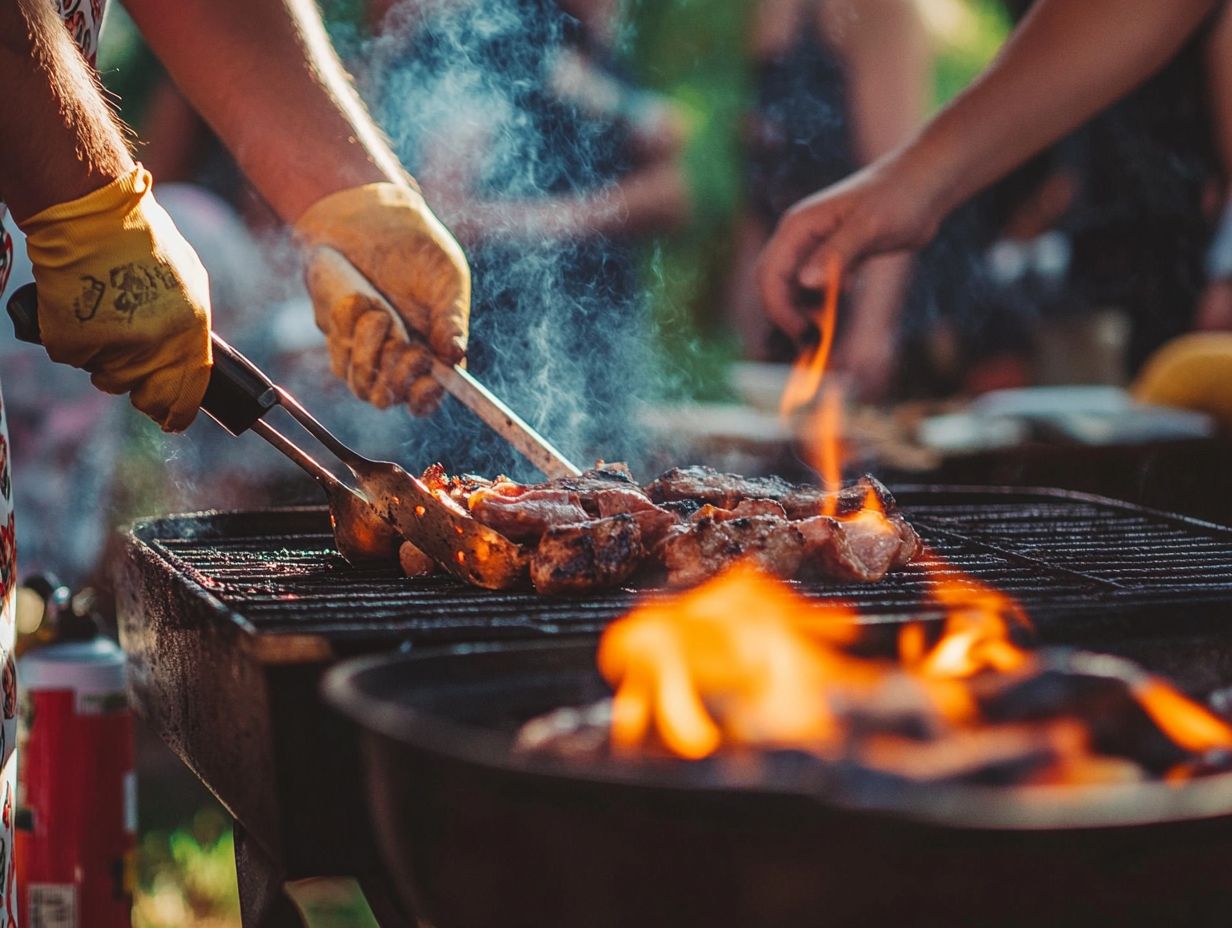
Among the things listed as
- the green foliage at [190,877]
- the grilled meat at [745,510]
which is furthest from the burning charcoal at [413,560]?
the green foliage at [190,877]

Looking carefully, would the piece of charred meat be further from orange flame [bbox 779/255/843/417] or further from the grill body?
the grill body

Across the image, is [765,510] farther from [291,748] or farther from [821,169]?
[821,169]

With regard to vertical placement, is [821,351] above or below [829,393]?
above

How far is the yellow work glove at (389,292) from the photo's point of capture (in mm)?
3332

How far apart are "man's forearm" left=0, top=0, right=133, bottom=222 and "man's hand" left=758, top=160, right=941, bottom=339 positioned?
2146 mm

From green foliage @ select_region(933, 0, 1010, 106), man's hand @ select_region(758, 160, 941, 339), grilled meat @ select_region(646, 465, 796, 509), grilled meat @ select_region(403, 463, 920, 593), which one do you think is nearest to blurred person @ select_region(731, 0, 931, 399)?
green foliage @ select_region(933, 0, 1010, 106)

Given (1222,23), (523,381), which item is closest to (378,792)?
(523,381)

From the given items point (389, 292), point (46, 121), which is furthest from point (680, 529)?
point (46, 121)

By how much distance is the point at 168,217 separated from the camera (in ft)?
8.95

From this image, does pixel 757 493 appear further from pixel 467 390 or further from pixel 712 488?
pixel 467 390

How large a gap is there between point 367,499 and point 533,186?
121 inches

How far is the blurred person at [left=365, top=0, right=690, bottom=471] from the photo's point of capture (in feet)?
15.3

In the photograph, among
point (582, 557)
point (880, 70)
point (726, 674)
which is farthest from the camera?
point (880, 70)

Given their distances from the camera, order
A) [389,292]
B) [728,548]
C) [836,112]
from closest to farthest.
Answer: [728,548]
[389,292]
[836,112]
